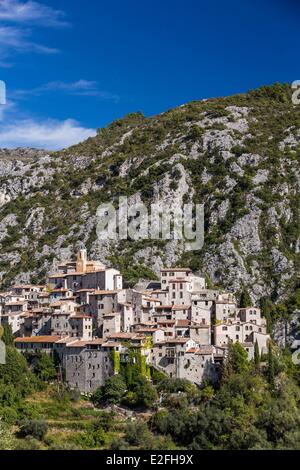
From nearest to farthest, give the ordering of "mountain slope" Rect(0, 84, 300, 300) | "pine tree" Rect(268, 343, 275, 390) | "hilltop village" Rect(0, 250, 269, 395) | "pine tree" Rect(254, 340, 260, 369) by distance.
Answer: "pine tree" Rect(268, 343, 275, 390), "pine tree" Rect(254, 340, 260, 369), "hilltop village" Rect(0, 250, 269, 395), "mountain slope" Rect(0, 84, 300, 300)

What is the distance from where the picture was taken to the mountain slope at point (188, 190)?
102812mm

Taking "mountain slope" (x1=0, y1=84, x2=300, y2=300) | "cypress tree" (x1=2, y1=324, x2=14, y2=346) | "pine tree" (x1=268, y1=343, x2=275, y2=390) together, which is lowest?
"pine tree" (x1=268, y1=343, x2=275, y2=390)

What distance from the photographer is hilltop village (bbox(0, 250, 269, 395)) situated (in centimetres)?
7512

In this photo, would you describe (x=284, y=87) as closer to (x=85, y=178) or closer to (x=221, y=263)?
(x=85, y=178)

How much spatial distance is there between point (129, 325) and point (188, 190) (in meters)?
42.4

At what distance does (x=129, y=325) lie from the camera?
8025 centimetres

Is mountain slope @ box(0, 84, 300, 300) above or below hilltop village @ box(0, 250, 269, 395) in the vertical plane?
above

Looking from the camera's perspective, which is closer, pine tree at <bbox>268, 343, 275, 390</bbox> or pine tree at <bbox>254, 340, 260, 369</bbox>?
pine tree at <bbox>268, 343, 275, 390</bbox>

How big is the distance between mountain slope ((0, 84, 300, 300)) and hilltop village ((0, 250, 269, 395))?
10.4m

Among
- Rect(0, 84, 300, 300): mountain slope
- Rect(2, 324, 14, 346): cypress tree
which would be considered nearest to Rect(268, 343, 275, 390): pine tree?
Rect(0, 84, 300, 300): mountain slope

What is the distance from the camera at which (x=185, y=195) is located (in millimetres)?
118375

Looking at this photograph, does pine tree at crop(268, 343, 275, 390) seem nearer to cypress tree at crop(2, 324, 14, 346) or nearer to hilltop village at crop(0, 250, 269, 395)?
hilltop village at crop(0, 250, 269, 395)

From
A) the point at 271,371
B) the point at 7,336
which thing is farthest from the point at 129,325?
the point at 271,371

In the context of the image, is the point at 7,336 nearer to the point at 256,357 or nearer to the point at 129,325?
the point at 129,325
